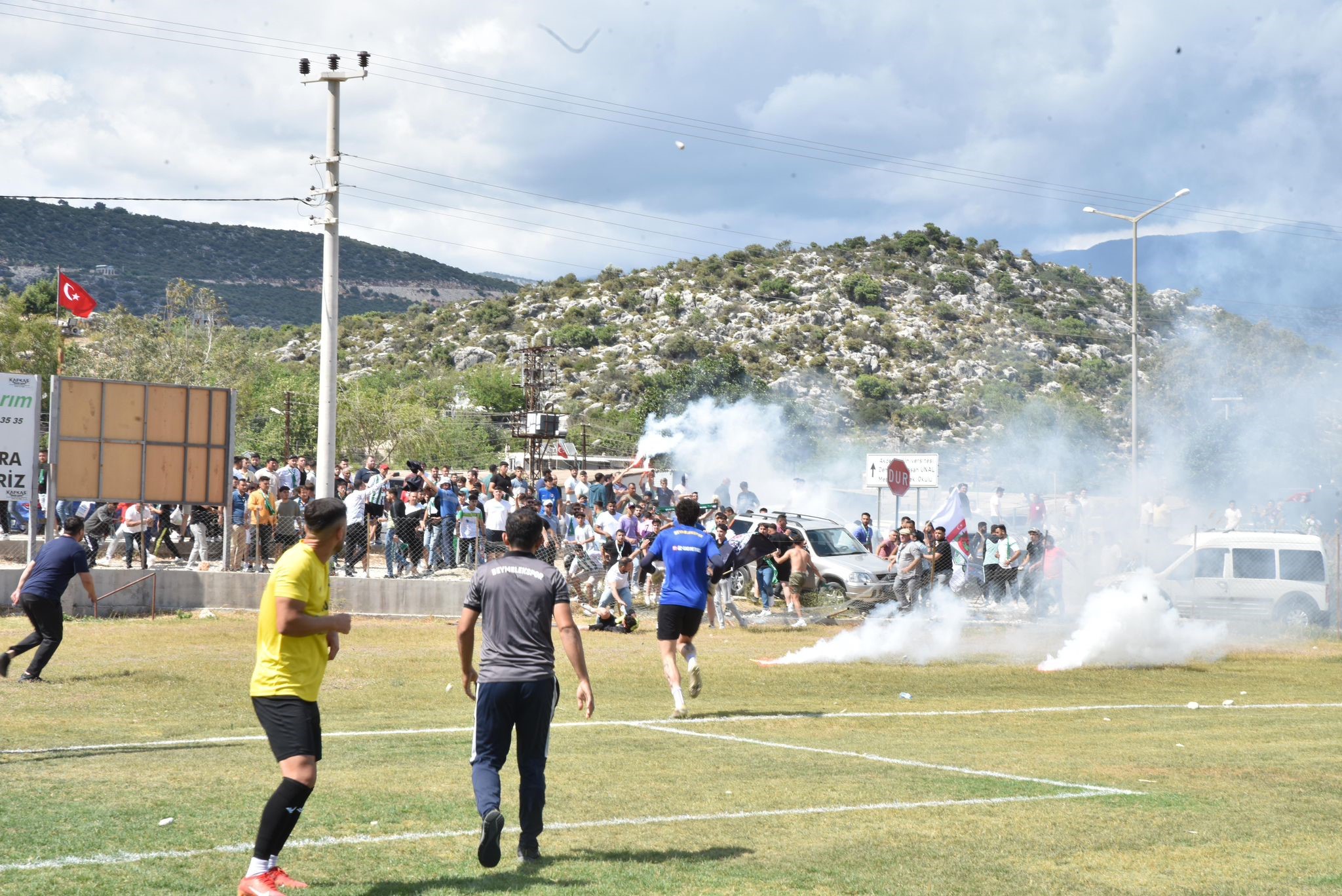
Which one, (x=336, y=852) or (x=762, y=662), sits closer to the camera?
(x=336, y=852)

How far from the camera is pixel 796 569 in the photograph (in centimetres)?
2194

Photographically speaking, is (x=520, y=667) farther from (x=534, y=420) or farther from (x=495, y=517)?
(x=534, y=420)

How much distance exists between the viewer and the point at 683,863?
6.46 m

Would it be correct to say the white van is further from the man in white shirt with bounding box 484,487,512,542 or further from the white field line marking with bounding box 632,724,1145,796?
the white field line marking with bounding box 632,724,1145,796

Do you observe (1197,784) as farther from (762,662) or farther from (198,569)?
(198,569)

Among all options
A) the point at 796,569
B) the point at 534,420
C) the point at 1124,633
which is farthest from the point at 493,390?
the point at 1124,633

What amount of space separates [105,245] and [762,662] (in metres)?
156

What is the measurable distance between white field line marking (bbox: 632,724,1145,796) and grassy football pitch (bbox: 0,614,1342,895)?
0.04 metres

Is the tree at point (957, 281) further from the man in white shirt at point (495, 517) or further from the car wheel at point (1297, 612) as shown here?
the man in white shirt at point (495, 517)

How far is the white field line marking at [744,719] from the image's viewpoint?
10023mm

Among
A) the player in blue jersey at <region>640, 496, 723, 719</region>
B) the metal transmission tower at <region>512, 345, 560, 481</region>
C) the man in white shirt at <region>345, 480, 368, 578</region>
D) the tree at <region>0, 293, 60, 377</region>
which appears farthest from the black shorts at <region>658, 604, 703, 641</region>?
the tree at <region>0, 293, 60, 377</region>

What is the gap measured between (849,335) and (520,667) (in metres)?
99.3

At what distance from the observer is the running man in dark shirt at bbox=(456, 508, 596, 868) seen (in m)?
6.35

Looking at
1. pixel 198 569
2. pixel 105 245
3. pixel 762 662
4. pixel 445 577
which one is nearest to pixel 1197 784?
pixel 762 662
